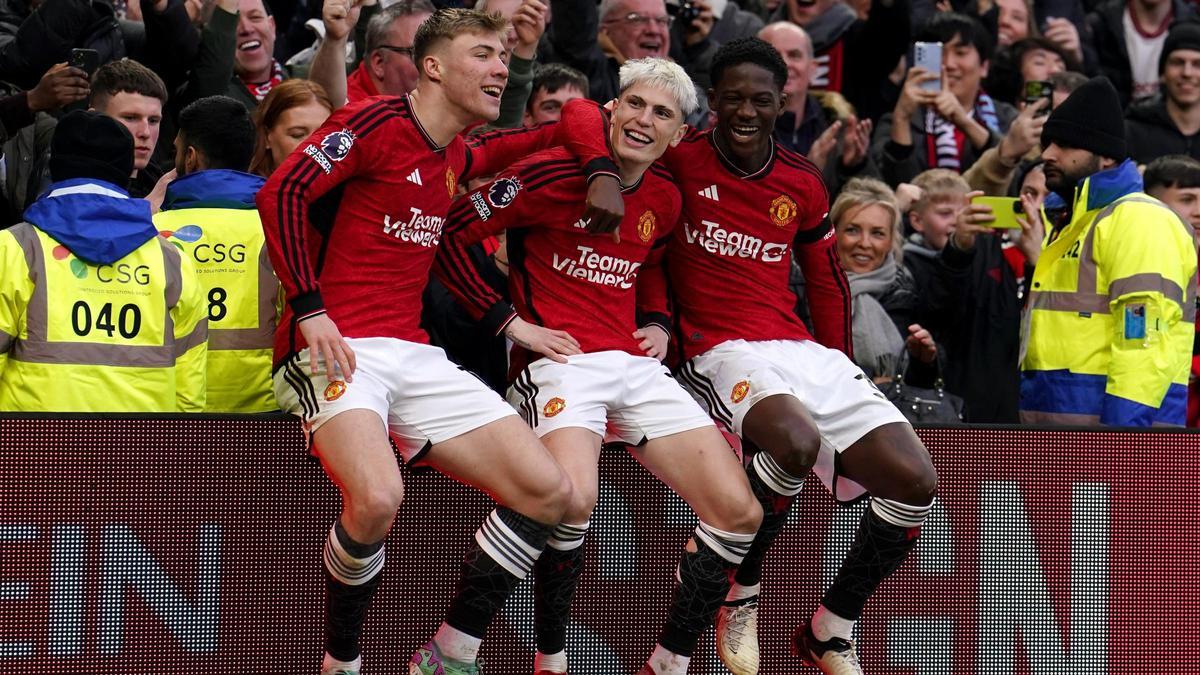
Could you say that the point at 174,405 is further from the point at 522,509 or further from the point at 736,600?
the point at 736,600

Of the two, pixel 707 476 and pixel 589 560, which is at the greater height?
pixel 707 476

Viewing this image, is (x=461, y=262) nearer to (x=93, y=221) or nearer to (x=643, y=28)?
(x=93, y=221)

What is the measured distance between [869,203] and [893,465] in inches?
96.6

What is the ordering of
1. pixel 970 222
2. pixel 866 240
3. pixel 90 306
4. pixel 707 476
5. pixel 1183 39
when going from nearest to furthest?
pixel 90 306, pixel 707 476, pixel 866 240, pixel 970 222, pixel 1183 39

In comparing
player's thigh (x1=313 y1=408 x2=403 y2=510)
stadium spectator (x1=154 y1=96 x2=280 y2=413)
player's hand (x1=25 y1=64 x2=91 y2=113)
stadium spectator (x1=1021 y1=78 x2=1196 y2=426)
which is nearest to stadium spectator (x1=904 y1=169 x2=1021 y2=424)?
stadium spectator (x1=1021 y1=78 x2=1196 y2=426)

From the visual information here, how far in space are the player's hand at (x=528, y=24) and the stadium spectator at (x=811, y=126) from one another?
2147 mm

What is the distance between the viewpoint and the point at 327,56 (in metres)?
7.88

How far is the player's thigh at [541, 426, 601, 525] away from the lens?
592cm

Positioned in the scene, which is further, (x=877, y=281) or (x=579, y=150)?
(x=877, y=281)

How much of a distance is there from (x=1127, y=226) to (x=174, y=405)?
4.19m

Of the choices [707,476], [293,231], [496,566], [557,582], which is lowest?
[557,582]

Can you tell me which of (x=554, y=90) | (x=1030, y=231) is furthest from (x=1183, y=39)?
(x=554, y=90)

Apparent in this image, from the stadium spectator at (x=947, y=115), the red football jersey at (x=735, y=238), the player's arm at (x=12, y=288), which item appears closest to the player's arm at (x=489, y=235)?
the red football jersey at (x=735, y=238)

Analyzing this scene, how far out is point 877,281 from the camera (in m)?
8.27
